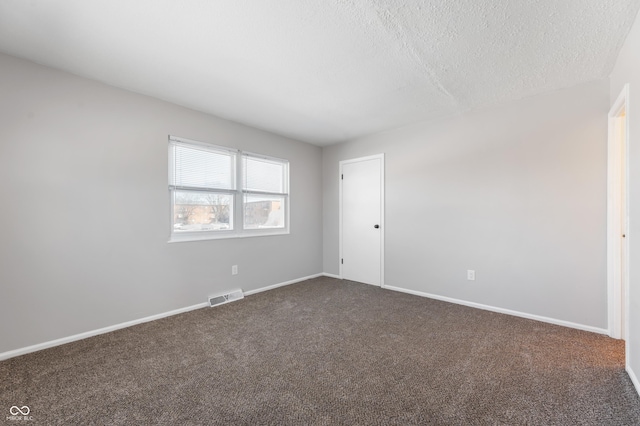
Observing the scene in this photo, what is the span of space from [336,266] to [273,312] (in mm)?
1833

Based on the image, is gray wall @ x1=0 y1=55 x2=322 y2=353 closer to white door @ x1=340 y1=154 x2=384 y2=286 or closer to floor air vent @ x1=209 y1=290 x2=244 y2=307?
floor air vent @ x1=209 y1=290 x2=244 y2=307

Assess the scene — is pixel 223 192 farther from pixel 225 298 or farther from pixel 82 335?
pixel 82 335

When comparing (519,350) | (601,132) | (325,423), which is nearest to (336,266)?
(519,350)

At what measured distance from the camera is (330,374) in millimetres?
1888

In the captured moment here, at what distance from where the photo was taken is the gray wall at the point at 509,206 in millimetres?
2578

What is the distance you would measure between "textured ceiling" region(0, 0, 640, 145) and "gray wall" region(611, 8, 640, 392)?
0.19 meters

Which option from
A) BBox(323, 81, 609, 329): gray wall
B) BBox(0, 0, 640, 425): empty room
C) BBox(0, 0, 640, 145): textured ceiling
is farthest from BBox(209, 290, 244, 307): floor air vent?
BBox(0, 0, 640, 145): textured ceiling

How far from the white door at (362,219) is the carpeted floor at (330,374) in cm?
140

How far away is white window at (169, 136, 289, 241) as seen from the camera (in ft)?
10.3

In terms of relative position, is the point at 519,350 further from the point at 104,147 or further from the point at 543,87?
the point at 104,147

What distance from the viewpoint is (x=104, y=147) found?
258 cm

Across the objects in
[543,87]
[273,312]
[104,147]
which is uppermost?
[543,87]

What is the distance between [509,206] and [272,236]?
307 cm

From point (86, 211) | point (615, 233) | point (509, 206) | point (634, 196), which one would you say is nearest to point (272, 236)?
point (86, 211)
